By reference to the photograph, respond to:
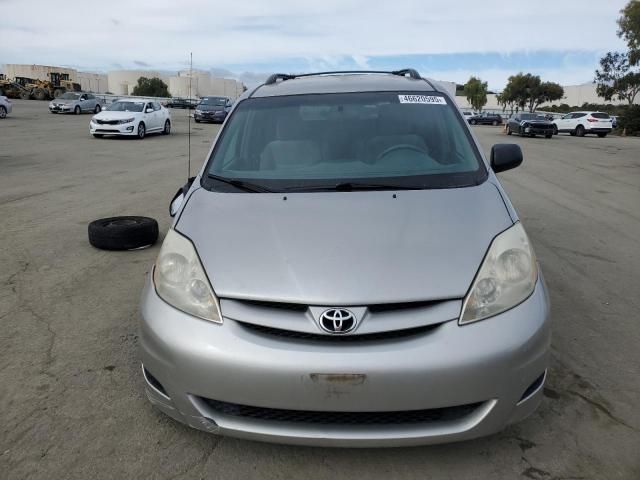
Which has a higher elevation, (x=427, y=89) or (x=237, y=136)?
(x=427, y=89)

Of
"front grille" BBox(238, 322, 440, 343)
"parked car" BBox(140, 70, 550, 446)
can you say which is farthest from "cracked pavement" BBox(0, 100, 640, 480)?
"front grille" BBox(238, 322, 440, 343)

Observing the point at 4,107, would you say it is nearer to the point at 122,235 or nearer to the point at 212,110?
the point at 212,110

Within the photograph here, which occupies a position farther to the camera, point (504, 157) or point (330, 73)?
point (330, 73)

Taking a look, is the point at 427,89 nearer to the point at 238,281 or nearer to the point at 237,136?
the point at 237,136

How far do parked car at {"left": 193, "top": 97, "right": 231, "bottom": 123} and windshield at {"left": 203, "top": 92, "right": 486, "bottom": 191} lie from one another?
29285mm

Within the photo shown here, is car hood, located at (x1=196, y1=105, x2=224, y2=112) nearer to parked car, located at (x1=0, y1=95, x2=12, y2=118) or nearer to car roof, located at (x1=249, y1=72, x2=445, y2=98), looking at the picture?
parked car, located at (x1=0, y1=95, x2=12, y2=118)

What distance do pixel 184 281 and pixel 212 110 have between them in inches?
1253

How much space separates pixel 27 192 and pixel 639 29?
46822 mm

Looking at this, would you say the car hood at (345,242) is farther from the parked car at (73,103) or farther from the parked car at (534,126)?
the parked car at (73,103)

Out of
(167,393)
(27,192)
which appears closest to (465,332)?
(167,393)

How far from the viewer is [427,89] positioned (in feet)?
12.9

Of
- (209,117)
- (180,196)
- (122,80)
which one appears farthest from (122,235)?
(122,80)

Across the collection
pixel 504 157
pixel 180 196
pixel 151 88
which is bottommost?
pixel 151 88

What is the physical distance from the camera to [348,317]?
2.19m
